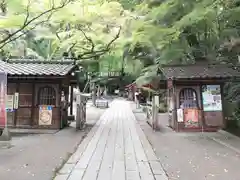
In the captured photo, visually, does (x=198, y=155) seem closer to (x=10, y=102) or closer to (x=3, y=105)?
(x=3, y=105)

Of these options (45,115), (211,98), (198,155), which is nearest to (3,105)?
(45,115)

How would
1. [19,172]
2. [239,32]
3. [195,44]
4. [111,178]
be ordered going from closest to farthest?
[111,178] → [19,172] → [239,32] → [195,44]

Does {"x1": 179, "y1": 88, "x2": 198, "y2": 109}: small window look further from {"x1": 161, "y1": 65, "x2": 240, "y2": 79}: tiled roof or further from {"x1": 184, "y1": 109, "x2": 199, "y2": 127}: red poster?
{"x1": 161, "y1": 65, "x2": 240, "y2": 79}: tiled roof

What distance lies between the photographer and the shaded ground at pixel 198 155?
5.20 m

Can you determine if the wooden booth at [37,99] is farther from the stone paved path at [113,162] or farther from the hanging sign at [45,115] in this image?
the stone paved path at [113,162]

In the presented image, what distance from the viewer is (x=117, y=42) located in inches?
481

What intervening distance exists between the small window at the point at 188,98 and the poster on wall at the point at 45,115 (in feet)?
18.7

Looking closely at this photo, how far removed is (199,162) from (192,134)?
179 inches

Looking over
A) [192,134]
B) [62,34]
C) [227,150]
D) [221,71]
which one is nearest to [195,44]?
[221,71]

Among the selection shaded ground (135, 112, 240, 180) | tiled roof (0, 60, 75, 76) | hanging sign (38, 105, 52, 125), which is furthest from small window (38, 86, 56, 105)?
shaded ground (135, 112, 240, 180)

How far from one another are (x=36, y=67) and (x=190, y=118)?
721 cm

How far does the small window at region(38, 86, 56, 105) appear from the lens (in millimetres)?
12031

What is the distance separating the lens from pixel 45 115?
470 inches

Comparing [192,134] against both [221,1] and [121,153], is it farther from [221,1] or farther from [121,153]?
[221,1]
